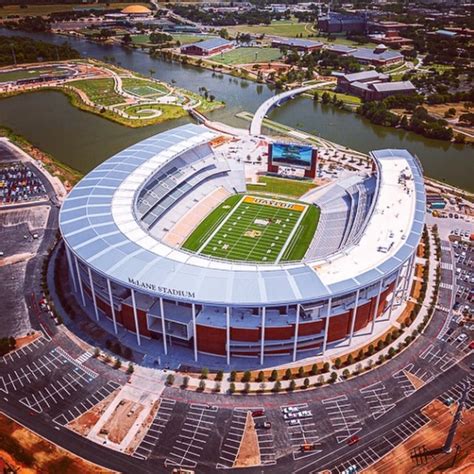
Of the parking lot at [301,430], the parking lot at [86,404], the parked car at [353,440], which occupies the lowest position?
the parking lot at [86,404]

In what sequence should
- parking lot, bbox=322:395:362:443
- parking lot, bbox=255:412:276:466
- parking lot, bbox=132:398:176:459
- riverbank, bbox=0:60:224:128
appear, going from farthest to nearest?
riverbank, bbox=0:60:224:128 → parking lot, bbox=322:395:362:443 → parking lot, bbox=132:398:176:459 → parking lot, bbox=255:412:276:466

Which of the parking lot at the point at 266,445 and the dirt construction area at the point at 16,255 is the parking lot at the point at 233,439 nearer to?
the parking lot at the point at 266,445

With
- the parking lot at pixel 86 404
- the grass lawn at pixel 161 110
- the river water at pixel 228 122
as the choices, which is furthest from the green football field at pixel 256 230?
the grass lawn at pixel 161 110

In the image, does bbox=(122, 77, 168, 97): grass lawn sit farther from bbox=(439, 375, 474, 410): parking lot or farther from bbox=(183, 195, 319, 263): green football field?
bbox=(439, 375, 474, 410): parking lot

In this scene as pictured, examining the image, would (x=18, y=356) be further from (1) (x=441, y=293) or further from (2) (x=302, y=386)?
(1) (x=441, y=293)

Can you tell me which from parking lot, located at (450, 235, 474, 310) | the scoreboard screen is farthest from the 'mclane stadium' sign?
the scoreboard screen

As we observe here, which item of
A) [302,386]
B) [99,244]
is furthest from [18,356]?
[302,386]

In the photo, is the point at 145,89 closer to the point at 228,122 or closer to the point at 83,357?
the point at 228,122
